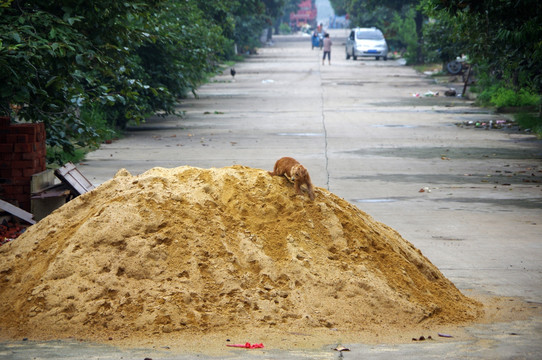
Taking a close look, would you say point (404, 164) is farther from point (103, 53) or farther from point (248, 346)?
point (248, 346)

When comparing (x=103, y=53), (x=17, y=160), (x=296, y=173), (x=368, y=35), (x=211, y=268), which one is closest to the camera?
(x=211, y=268)

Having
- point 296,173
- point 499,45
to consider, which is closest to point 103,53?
point 296,173

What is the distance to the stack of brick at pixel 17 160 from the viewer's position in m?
10.9

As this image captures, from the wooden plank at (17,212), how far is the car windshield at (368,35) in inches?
2123

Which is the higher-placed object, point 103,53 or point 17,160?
point 103,53

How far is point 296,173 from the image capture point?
7980 mm

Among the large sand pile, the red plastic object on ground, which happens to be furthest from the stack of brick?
the red plastic object on ground

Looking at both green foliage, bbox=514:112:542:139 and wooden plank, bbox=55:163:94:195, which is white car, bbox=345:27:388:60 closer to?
green foliage, bbox=514:112:542:139

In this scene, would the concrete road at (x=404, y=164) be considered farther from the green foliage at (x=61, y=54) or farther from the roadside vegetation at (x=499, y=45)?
the green foliage at (x=61, y=54)

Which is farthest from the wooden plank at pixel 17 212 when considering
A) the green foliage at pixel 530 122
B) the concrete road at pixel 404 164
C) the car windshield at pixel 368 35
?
the car windshield at pixel 368 35

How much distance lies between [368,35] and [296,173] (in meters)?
56.7

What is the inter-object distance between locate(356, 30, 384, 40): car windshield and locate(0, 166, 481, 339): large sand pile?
55.8m

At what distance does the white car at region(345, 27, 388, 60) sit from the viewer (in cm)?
6231

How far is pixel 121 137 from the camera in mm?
21891
